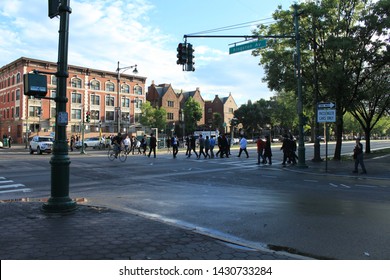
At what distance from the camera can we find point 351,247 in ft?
16.0

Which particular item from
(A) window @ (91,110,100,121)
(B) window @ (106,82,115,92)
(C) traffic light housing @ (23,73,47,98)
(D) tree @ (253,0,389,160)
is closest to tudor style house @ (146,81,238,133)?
(B) window @ (106,82,115,92)

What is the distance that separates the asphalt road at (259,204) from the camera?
5.27 meters

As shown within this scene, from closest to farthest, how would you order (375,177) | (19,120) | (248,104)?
(375,177)
(19,120)
(248,104)

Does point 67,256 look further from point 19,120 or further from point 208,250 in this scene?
point 19,120

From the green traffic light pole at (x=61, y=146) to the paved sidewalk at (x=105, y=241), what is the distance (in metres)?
0.32

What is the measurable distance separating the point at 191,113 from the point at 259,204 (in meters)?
78.9

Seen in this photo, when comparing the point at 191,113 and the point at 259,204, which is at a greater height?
the point at 191,113

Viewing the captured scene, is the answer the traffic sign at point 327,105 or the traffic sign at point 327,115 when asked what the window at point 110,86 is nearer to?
the traffic sign at point 327,105

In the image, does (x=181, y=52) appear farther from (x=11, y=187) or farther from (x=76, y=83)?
(x=76, y=83)

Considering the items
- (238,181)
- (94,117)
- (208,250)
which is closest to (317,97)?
(238,181)

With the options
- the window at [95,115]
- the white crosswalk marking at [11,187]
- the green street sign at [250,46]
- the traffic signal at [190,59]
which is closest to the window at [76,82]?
the window at [95,115]

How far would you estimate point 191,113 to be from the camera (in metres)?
86.6

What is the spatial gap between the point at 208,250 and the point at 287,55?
1904cm

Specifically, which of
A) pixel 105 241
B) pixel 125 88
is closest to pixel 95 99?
pixel 125 88
